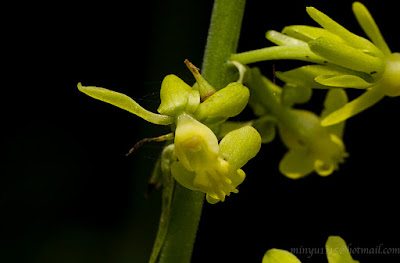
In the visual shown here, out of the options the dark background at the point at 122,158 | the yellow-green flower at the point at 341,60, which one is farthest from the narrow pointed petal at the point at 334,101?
the dark background at the point at 122,158

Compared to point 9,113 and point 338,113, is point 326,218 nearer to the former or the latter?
point 9,113

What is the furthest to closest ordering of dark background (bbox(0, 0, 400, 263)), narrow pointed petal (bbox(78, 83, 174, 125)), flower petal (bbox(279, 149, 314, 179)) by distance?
dark background (bbox(0, 0, 400, 263)) → flower petal (bbox(279, 149, 314, 179)) → narrow pointed petal (bbox(78, 83, 174, 125))

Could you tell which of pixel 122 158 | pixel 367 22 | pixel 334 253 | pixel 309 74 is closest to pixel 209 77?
pixel 309 74

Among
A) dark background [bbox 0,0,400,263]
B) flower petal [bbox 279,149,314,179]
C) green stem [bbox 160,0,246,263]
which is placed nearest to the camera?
green stem [bbox 160,0,246,263]

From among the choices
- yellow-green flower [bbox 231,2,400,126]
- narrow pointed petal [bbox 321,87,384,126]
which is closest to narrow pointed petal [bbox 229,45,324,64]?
yellow-green flower [bbox 231,2,400,126]

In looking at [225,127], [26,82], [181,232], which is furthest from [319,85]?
[26,82]

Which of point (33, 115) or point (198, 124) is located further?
point (33, 115)

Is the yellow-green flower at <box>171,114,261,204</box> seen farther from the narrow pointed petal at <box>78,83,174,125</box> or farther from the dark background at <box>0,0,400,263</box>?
the dark background at <box>0,0,400,263</box>
